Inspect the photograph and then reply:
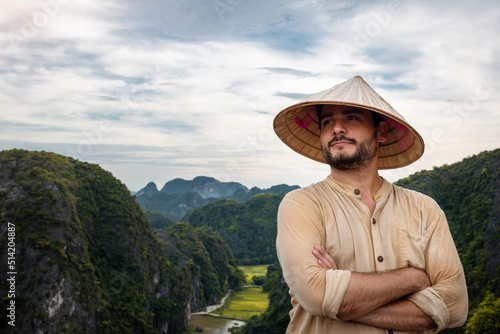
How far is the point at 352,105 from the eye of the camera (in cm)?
200

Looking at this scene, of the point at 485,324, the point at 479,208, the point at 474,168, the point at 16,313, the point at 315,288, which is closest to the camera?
the point at 315,288

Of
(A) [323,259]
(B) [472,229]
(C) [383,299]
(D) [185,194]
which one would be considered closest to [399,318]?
(C) [383,299]

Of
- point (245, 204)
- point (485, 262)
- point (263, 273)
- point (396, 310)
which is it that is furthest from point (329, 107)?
point (245, 204)

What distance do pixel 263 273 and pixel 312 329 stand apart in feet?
220

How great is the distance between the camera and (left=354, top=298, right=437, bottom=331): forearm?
1.86 m

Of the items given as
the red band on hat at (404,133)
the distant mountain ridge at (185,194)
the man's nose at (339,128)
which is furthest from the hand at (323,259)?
the distant mountain ridge at (185,194)

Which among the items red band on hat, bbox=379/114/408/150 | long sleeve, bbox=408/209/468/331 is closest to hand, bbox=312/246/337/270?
long sleeve, bbox=408/209/468/331

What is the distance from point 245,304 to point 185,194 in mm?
91388

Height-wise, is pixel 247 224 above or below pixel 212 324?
above

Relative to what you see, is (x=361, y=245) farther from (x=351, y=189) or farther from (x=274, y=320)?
(x=274, y=320)

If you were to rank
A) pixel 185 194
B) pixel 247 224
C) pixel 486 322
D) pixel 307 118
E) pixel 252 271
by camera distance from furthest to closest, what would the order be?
pixel 185 194
pixel 247 224
pixel 252 271
pixel 486 322
pixel 307 118

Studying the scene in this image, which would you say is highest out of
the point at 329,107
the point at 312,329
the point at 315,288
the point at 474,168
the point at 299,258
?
the point at 474,168

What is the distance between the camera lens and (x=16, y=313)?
26.6 metres

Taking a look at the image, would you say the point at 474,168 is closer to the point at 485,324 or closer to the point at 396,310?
the point at 485,324
